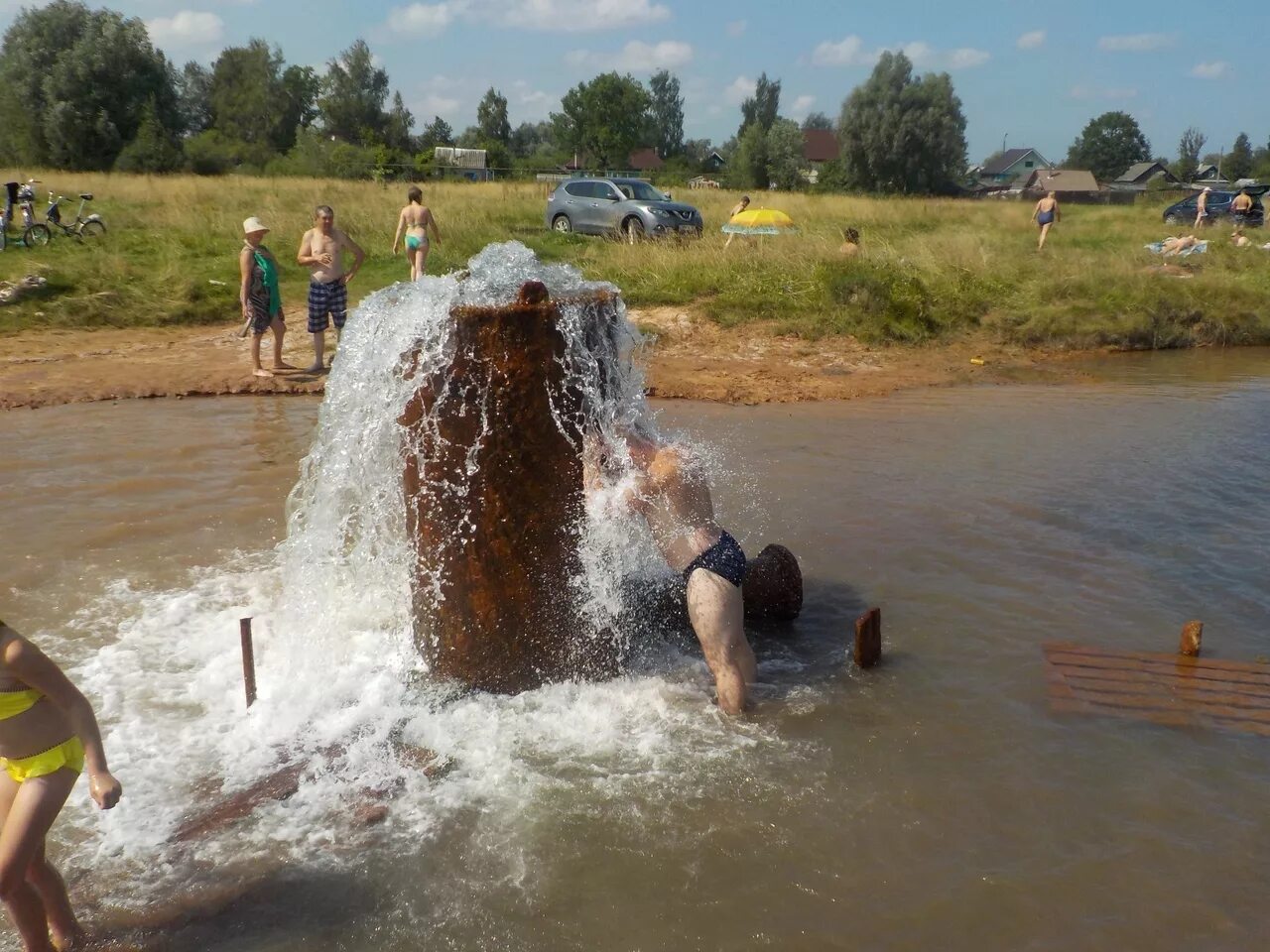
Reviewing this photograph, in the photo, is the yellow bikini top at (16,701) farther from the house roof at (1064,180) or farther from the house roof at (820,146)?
the house roof at (820,146)

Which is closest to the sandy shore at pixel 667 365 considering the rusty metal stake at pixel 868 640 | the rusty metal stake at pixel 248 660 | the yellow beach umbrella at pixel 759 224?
the yellow beach umbrella at pixel 759 224

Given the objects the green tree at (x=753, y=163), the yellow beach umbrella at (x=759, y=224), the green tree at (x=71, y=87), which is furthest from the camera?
the green tree at (x=753, y=163)

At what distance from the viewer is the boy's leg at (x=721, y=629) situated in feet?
15.8

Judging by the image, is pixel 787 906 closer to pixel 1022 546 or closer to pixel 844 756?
pixel 844 756

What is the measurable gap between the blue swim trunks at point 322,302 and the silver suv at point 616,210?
9839 mm

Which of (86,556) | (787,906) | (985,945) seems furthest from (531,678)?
(86,556)

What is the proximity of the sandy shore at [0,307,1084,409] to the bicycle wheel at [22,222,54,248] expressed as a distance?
516cm

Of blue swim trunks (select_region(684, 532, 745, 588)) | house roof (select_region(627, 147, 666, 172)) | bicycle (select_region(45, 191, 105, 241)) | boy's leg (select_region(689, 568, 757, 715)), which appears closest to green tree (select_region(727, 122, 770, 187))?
house roof (select_region(627, 147, 666, 172))

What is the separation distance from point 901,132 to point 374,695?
64.7m

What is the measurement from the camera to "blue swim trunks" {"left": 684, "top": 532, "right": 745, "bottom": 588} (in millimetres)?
4930

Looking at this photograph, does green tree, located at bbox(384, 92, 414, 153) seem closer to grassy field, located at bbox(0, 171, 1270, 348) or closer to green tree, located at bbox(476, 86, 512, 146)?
green tree, located at bbox(476, 86, 512, 146)

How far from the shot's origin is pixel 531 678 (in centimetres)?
482

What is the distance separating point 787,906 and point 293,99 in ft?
308

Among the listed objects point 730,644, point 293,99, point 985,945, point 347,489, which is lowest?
point 985,945
